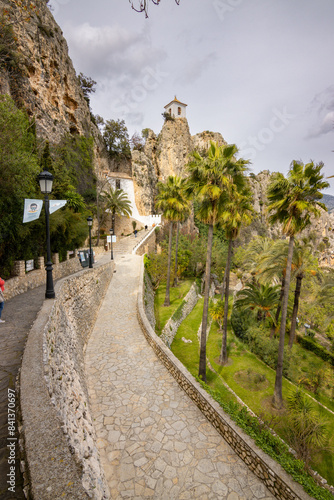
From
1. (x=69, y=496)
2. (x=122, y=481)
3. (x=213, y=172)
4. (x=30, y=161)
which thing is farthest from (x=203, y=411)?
(x=30, y=161)

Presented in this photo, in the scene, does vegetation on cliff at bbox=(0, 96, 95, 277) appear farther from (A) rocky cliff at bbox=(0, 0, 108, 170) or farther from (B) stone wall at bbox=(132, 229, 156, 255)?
(B) stone wall at bbox=(132, 229, 156, 255)

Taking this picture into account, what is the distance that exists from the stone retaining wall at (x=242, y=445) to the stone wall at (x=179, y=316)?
23.6ft

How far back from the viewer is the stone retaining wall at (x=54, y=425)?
7.64 feet

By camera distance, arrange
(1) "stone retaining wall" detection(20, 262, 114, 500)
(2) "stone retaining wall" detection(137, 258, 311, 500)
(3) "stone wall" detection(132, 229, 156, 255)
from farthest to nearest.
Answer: (3) "stone wall" detection(132, 229, 156, 255), (2) "stone retaining wall" detection(137, 258, 311, 500), (1) "stone retaining wall" detection(20, 262, 114, 500)

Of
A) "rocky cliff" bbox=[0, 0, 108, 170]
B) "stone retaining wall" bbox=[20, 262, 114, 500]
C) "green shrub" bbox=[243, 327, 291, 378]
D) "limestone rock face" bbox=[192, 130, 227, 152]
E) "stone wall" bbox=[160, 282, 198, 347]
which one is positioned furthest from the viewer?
"limestone rock face" bbox=[192, 130, 227, 152]

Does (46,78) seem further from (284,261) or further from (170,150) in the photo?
(284,261)

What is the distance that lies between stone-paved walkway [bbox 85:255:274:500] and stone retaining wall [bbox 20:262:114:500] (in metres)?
1.02

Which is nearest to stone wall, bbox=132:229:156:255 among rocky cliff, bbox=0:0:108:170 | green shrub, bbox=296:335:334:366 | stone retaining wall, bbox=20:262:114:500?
rocky cliff, bbox=0:0:108:170

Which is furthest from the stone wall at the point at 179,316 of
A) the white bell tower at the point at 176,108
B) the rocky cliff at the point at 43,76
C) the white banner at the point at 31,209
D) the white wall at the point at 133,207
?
the white bell tower at the point at 176,108

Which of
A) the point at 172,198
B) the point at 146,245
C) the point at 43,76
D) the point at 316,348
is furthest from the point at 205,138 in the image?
the point at 316,348

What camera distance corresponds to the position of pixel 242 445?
538cm

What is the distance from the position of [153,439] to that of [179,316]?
13.7 m

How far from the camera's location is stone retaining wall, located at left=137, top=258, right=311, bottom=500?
4.53 m

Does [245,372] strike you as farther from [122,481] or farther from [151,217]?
[151,217]
